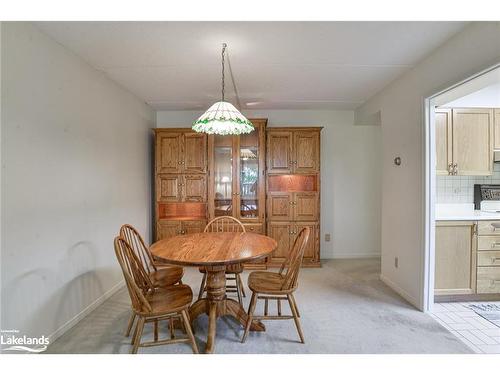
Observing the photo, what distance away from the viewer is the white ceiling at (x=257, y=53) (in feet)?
6.32

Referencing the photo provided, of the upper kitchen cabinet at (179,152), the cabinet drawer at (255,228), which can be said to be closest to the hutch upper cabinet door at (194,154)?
the upper kitchen cabinet at (179,152)

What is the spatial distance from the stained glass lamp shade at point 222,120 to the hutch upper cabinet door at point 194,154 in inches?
61.5

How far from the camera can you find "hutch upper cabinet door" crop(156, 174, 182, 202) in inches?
148

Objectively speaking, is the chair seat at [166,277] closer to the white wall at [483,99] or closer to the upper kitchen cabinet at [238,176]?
the upper kitchen cabinet at [238,176]

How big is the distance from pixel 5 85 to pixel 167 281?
1794 mm

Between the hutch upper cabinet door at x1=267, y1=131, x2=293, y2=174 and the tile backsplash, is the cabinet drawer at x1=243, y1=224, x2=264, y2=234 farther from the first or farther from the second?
the tile backsplash

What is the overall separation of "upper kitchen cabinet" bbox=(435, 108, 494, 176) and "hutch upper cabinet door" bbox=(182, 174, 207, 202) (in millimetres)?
2970

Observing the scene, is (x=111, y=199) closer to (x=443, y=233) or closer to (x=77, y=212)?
(x=77, y=212)

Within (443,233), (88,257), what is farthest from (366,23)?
(88,257)

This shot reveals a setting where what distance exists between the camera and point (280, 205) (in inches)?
147

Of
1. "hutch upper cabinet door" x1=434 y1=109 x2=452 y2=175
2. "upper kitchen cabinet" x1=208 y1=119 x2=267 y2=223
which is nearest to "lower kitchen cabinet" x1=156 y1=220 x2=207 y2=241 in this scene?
"upper kitchen cabinet" x1=208 y1=119 x2=267 y2=223

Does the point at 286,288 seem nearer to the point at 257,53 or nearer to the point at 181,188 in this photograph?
the point at 257,53

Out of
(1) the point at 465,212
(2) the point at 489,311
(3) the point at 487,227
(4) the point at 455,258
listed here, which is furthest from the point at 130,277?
(1) the point at 465,212

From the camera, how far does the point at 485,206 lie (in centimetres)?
321
